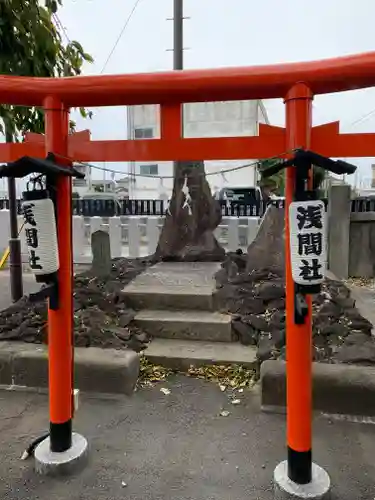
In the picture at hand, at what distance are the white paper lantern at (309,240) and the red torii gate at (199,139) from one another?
0.41 ft

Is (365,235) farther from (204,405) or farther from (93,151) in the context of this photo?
(93,151)

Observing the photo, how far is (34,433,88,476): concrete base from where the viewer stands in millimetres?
2400

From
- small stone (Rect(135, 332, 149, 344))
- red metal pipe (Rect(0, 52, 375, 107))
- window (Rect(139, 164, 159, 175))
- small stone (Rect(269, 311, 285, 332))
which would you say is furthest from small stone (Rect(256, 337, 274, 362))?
window (Rect(139, 164, 159, 175))

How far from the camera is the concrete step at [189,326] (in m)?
4.08

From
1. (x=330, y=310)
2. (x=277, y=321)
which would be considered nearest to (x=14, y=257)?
(x=277, y=321)

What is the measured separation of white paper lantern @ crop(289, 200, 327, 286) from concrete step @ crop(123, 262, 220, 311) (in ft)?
7.92

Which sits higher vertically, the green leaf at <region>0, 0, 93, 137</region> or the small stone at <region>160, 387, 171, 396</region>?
the green leaf at <region>0, 0, 93, 137</region>

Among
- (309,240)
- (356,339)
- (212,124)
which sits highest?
(212,124)

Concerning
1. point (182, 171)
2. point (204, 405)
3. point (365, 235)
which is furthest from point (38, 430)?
point (365, 235)

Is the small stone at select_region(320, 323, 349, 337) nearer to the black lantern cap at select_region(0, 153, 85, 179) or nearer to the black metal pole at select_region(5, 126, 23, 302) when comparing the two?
the black lantern cap at select_region(0, 153, 85, 179)

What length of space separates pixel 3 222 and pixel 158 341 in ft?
19.2

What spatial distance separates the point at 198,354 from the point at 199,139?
2.16m

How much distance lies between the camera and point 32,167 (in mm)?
2150

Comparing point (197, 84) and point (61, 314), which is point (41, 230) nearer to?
point (61, 314)
